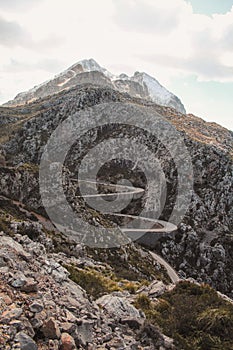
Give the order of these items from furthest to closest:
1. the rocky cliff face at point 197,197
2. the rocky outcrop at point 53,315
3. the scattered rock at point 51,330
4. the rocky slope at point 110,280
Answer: the rocky cliff face at point 197,197 → the rocky slope at point 110,280 → the scattered rock at point 51,330 → the rocky outcrop at point 53,315

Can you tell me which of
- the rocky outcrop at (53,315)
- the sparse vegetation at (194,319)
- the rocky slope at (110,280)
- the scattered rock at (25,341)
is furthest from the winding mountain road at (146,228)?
the scattered rock at (25,341)

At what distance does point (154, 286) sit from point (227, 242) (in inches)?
2220

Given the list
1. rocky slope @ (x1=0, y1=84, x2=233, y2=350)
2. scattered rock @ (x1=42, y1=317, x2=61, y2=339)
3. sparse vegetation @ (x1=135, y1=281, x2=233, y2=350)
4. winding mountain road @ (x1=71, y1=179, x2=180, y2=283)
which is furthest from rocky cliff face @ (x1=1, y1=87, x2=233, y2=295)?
scattered rock @ (x1=42, y1=317, x2=61, y2=339)

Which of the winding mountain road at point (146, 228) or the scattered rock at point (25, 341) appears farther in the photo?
the winding mountain road at point (146, 228)

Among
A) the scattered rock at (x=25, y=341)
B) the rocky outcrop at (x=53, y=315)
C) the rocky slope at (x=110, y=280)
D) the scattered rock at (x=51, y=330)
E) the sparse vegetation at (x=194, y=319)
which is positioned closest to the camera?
the scattered rock at (x=25, y=341)

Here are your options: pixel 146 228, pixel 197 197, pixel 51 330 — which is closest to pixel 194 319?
pixel 51 330

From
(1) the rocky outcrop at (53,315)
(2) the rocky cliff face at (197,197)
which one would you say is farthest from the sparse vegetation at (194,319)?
(2) the rocky cliff face at (197,197)

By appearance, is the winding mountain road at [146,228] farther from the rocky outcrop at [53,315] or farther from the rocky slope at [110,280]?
the rocky outcrop at [53,315]

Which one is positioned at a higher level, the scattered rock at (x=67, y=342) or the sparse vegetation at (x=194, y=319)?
the scattered rock at (x=67, y=342)

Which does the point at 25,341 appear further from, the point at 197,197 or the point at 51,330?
the point at 197,197

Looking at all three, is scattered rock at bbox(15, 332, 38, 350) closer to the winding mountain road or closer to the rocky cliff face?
the rocky cliff face

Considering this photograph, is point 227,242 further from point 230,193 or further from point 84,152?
point 84,152

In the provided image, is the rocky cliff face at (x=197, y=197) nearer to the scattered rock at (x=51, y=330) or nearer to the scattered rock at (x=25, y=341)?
the scattered rock at (x=51, y=330)

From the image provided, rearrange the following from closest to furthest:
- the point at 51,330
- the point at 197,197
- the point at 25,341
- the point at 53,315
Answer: the point at 25,341 → the point at 51,330 → the point at 53,315 → the point at 197,197
